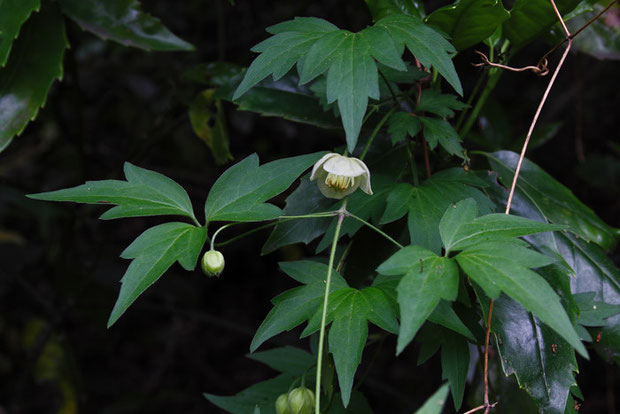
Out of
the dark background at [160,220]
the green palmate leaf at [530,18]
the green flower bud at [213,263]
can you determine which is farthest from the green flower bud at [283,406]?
the dark background at [160,220]

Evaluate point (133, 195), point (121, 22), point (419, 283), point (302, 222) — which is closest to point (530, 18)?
point (302, 222)

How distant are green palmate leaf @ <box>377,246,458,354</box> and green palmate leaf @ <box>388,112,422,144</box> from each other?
355 millimetres

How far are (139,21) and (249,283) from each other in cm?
183

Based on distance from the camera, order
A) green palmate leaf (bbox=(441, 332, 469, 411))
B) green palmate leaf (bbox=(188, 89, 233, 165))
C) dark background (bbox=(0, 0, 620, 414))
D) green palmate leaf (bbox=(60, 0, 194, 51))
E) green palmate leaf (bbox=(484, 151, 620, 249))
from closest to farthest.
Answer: green palmate leaf (bbox=(441, 332, 469, 411))
green palmate leaf (bbox=(484, 151, 620, 249))
green palmate leaf (bbox=(60, 0, 194, 51))
green palmate leaf (bbox=(188, 89, 233, 165))
dark background (bbox=(0, 0, 620, 414))

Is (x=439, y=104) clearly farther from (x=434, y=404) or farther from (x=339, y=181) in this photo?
(x=434, y=404)

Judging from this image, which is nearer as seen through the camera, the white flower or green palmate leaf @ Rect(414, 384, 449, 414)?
green palmate leaf @ Rect(414, 384, 449, 414)

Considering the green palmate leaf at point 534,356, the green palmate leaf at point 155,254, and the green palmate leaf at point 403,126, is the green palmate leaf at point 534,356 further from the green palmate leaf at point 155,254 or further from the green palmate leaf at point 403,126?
the green palmate leaf at point 155,254

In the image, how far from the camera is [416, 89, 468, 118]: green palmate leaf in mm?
1104

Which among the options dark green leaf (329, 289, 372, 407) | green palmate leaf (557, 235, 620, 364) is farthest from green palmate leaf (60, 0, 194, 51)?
green palmate leaf (557, 235, 620, 364)

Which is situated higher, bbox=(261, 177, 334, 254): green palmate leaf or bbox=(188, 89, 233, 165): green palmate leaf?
bbox=(261, 177, 334, 254): green palmate leaf

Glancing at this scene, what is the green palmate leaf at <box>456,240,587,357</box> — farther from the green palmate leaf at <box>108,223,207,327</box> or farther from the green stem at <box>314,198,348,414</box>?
the green palmate leaf at <box>108,223,207,327</box>

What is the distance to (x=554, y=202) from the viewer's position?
4.03 feet

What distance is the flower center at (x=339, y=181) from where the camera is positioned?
3.25 feet

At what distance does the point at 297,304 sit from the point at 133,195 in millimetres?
314
